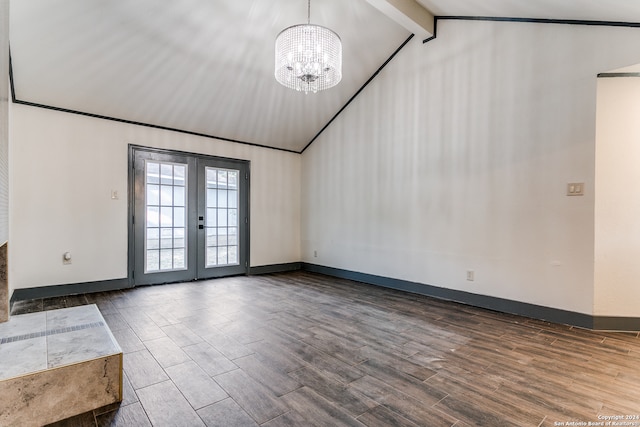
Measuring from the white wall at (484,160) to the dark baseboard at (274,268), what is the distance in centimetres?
151

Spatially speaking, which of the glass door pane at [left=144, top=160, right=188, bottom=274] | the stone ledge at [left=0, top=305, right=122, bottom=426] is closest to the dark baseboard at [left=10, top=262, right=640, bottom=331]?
the glass door pane at [left=144, top=160, right=188, bottom=274]

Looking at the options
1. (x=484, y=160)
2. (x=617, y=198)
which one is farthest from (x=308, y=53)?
(x=617, y=198)

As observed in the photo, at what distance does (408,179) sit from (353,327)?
2500mm

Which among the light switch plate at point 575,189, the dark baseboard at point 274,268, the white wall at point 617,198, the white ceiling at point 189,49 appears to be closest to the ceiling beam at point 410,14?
the white ceiling at point 189,49

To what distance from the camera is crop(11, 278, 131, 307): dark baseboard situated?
396cm

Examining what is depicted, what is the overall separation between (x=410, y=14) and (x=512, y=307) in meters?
3.79

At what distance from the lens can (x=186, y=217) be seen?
17.3ft

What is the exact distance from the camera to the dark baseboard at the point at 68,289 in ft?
13.0

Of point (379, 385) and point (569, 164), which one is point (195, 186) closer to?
point (379, 385)

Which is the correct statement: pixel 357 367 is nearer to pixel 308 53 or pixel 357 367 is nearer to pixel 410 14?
pixel 308 53

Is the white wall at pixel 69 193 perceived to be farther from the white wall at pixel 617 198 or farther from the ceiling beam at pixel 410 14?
the white wall at pixel 617 198

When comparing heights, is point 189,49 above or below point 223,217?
above

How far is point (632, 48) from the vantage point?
293 cm

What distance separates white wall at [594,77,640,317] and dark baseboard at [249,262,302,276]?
4898mm
